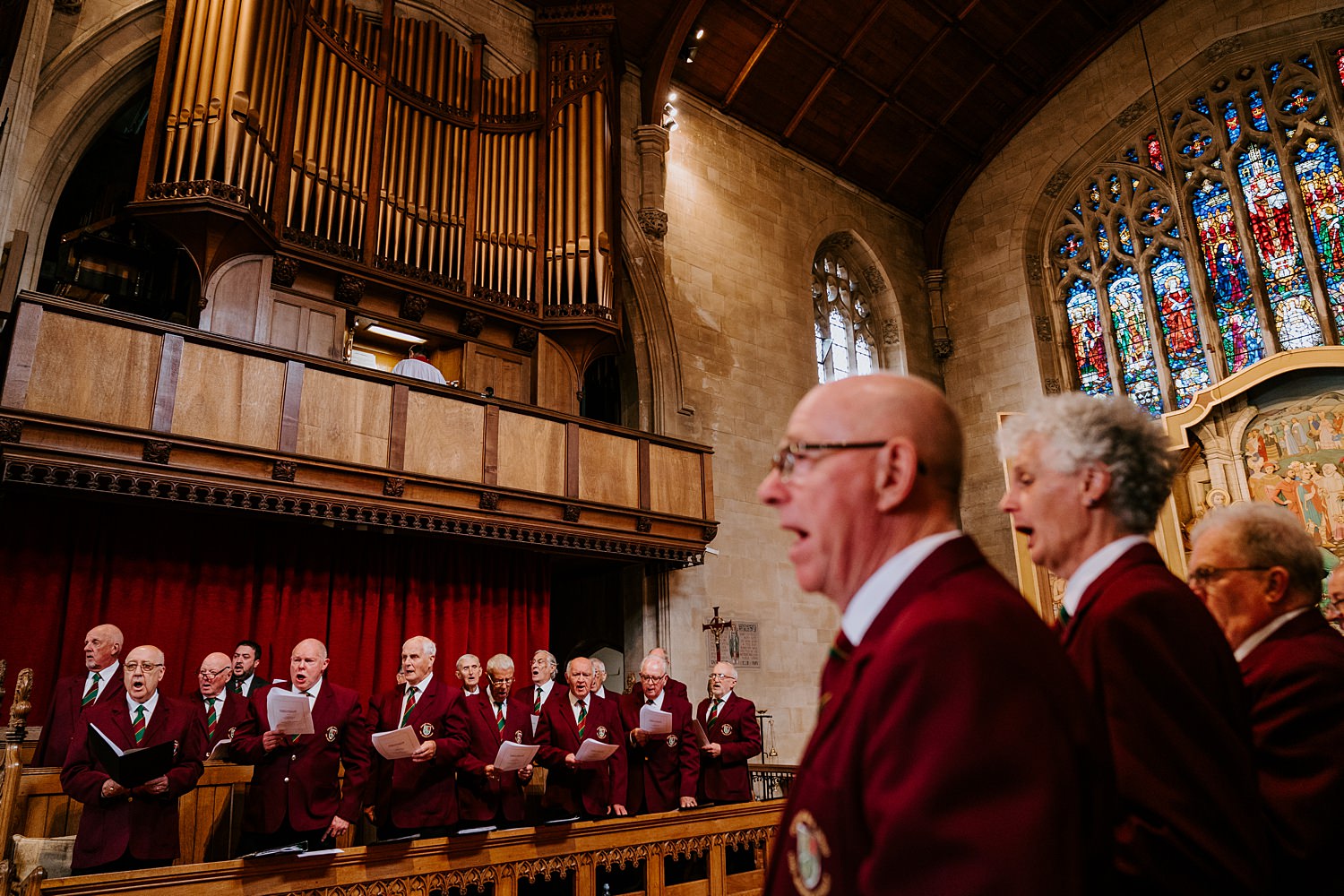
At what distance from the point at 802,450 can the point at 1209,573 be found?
4.65ft

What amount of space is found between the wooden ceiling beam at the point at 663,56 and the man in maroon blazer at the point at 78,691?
8347 millimetres

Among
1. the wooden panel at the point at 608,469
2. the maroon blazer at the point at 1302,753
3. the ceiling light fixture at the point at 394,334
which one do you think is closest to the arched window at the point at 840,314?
the wooden panel at the point at 608,469

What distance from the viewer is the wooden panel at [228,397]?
5852mm

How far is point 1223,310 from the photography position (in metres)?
11.8

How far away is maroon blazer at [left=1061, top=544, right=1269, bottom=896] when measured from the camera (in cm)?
134


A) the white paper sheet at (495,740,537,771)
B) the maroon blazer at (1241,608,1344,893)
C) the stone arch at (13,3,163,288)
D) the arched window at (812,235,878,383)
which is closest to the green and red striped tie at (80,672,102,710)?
the white paper sheet at (495,740,537,771)

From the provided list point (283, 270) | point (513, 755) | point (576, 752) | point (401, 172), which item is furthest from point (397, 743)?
point (401, 172)

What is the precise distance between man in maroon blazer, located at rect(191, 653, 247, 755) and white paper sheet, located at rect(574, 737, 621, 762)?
6.36ft

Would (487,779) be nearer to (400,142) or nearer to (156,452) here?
(156,452)

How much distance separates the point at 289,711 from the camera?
167 inches

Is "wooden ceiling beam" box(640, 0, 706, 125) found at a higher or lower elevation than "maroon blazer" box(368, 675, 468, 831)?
higher

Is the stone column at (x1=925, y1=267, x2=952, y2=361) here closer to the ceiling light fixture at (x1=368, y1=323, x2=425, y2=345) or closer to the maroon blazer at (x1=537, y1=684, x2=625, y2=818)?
the ceiling light fixture at (x1=368, y1=323, x2=425, y2=345)

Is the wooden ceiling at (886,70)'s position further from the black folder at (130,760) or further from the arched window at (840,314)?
the black folder at (130,760)

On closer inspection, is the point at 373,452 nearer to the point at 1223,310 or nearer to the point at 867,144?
the point at 867,144
